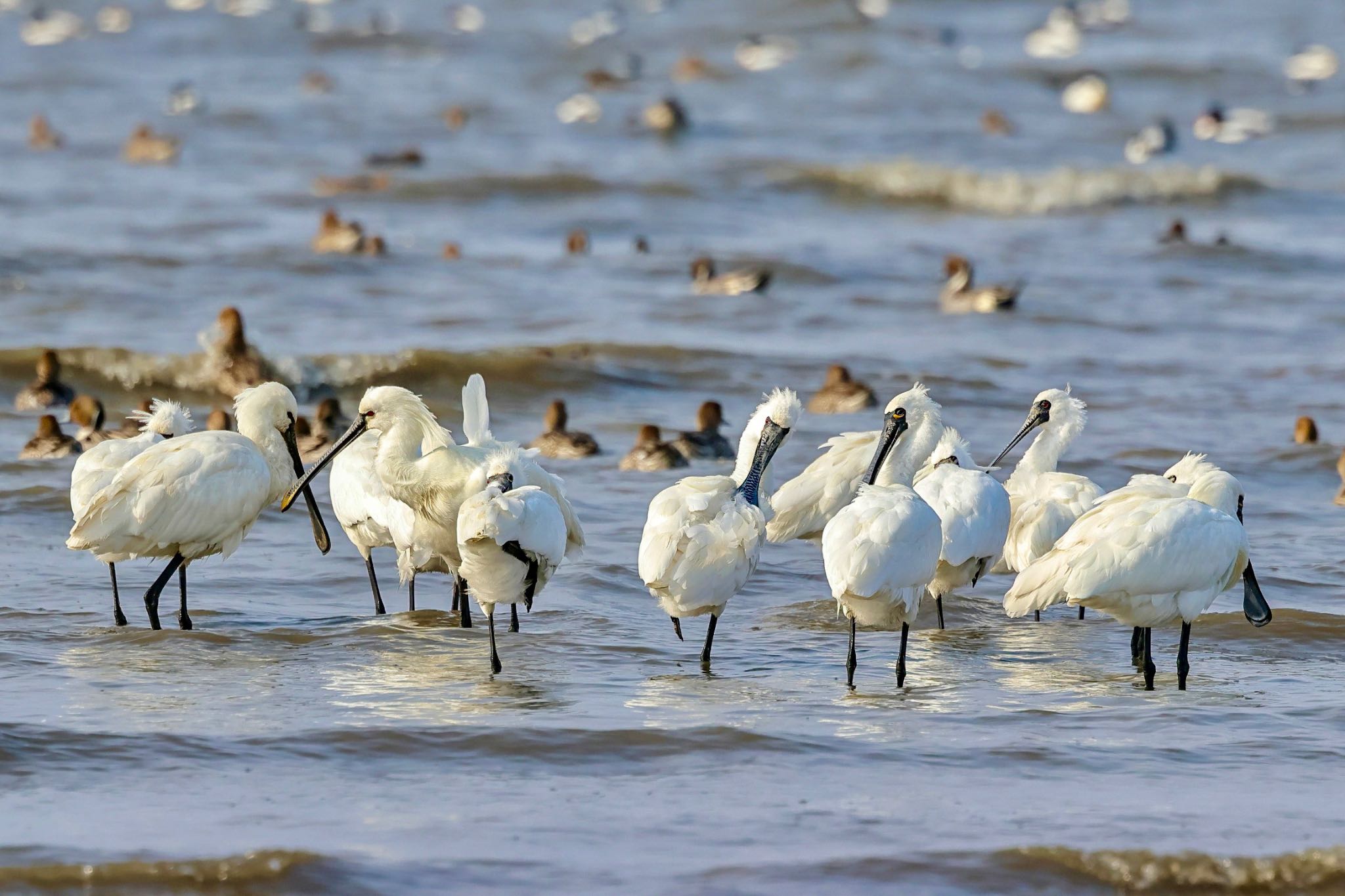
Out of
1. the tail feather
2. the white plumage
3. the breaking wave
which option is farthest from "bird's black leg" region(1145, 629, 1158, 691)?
the breaking wave

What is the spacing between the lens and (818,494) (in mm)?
11047

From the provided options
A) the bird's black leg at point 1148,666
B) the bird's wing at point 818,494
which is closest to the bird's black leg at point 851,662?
the bird's black leg at point 1148,666

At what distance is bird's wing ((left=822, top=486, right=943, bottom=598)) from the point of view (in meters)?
8.54

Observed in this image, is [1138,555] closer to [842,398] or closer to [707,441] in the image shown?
[707,441]

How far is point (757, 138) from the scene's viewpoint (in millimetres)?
39406

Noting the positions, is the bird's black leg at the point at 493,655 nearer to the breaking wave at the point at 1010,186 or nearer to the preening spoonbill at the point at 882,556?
the preening spoonbill at the point at 882,556

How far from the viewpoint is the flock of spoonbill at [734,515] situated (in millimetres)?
8742

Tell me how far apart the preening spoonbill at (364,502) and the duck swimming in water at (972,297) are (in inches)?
508

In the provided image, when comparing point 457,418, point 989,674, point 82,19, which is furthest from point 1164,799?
point 82,19

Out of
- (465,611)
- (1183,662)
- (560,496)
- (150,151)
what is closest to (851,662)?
(1183,662)

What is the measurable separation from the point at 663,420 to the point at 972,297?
662cm

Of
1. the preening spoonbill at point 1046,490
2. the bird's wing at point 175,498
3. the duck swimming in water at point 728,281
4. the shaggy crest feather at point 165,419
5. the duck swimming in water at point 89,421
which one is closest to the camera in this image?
the bird's wing at point 175,498

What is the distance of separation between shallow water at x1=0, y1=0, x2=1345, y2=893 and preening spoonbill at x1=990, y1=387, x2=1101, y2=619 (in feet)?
1.37

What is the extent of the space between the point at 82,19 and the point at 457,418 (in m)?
37.1
